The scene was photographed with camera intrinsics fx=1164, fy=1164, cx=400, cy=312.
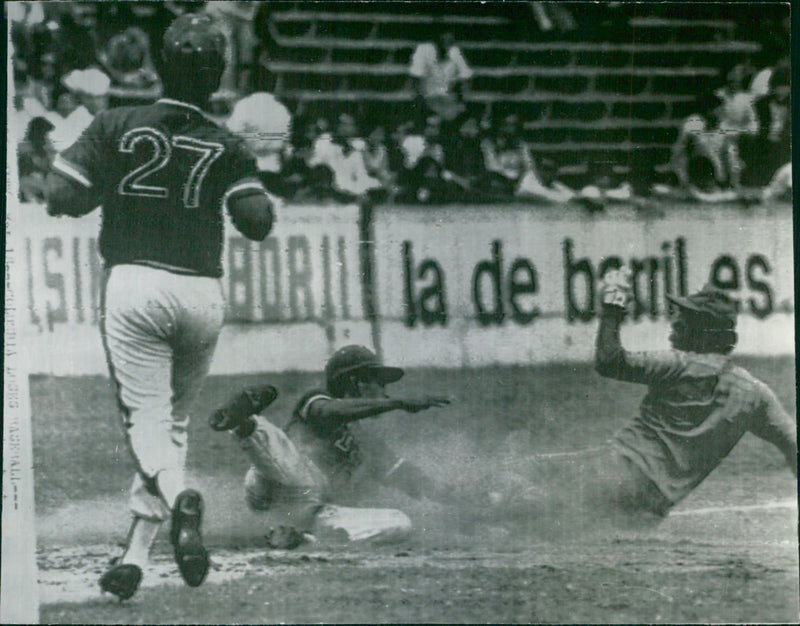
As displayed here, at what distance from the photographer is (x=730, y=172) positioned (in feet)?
18.2

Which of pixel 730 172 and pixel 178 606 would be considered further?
pixel 730 172

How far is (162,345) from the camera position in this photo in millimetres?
5289

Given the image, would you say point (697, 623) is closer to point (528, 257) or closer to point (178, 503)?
point (528, 257)

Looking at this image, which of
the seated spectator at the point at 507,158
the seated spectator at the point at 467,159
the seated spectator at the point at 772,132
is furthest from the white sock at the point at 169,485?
the seated spectator at the point at 772,132

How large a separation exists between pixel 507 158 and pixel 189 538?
2.28 metres

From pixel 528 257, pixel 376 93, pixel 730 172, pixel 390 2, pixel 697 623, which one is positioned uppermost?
pixel 390 2

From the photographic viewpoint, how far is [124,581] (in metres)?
5.20

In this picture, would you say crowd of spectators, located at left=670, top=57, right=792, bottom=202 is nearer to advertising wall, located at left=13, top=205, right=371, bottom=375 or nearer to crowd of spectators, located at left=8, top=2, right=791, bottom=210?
crowd of spectators, located at left=8, top=2, right=791, bottom=210

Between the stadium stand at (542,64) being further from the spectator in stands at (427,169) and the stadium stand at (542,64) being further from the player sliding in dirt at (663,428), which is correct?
the player sliding in dirt at (663,428)

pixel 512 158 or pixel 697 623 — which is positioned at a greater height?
pixel 512 158

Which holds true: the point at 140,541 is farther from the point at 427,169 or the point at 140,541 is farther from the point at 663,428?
the point at 663,428

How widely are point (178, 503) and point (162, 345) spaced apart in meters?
0.72

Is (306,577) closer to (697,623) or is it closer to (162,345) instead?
(162,345)

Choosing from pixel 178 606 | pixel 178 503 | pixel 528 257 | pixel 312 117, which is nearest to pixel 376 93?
pixel 312 117
